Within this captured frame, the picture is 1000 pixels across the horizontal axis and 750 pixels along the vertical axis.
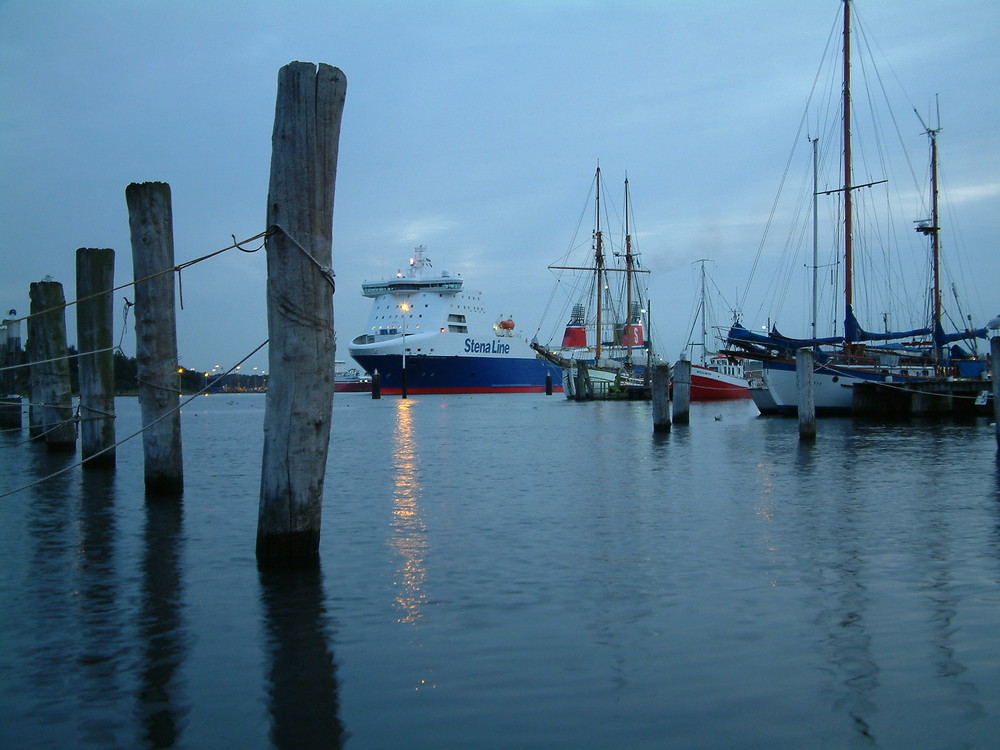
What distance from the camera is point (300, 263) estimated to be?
672cm

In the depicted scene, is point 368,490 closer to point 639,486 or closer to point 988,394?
point 639,486

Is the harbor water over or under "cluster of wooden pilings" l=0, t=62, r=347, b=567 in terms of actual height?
under

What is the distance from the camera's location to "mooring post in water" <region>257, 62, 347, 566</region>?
665 centimetres

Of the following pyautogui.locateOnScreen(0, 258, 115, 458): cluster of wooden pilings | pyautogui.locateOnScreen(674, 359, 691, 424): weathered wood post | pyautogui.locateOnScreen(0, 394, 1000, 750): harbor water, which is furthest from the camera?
pyautogui.locateOnScreen(674, 359, 691, 424): weathered wood post

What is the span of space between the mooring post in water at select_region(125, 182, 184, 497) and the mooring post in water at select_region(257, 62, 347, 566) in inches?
142

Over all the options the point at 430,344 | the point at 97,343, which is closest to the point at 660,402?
the point at 97,343

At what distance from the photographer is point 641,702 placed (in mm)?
4773

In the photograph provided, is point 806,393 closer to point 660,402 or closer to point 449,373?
point 660,402

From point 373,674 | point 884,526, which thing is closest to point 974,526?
point 884,526

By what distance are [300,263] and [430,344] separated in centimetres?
7351

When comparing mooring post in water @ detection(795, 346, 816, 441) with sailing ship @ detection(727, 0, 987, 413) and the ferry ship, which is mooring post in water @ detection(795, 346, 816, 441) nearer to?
sailing ship @ detection(727, 0, 987, 413)

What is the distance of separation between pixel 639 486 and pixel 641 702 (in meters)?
9.57

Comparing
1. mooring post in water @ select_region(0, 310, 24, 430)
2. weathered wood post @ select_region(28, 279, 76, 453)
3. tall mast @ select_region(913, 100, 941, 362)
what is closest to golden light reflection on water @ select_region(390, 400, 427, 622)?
weathered wood post @ select_region(28, 279, 76, 453)

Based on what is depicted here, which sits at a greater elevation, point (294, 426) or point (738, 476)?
point (294, 426)
